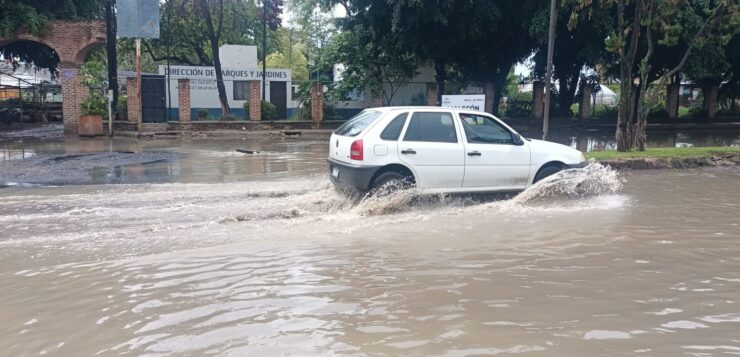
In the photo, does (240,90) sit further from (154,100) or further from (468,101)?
(468,101)

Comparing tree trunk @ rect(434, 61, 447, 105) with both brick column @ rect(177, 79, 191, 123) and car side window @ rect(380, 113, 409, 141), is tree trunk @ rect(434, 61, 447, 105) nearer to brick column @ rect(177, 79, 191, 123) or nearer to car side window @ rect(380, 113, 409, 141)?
brick column @ rect(177, 79, 191, 123)

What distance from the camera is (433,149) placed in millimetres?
8883

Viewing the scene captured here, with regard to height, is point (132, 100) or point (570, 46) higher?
point (570, 46)

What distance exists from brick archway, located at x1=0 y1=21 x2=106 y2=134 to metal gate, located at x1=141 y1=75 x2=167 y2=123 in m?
2.45

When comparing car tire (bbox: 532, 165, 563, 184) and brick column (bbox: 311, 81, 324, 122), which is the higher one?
brick column (bbox: 311, 81, 324, 122)

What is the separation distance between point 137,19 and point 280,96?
1233cm

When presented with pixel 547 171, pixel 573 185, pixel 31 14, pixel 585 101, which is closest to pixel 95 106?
pixel 31 14

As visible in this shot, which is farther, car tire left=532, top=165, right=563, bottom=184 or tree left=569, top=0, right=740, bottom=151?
tree left=569, top=0, right=740, bottom=151

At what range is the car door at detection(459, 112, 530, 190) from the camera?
29.9ft

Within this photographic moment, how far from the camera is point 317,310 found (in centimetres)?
473

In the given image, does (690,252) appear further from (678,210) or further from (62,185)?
(62,185)

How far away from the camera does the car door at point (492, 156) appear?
911cm

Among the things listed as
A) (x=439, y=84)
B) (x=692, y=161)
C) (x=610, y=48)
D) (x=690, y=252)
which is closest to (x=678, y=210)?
(x=690, y=252)

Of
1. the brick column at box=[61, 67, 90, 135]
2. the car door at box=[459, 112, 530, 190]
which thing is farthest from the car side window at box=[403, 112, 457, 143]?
the brick column at box=[61, 67, 90, 135]
